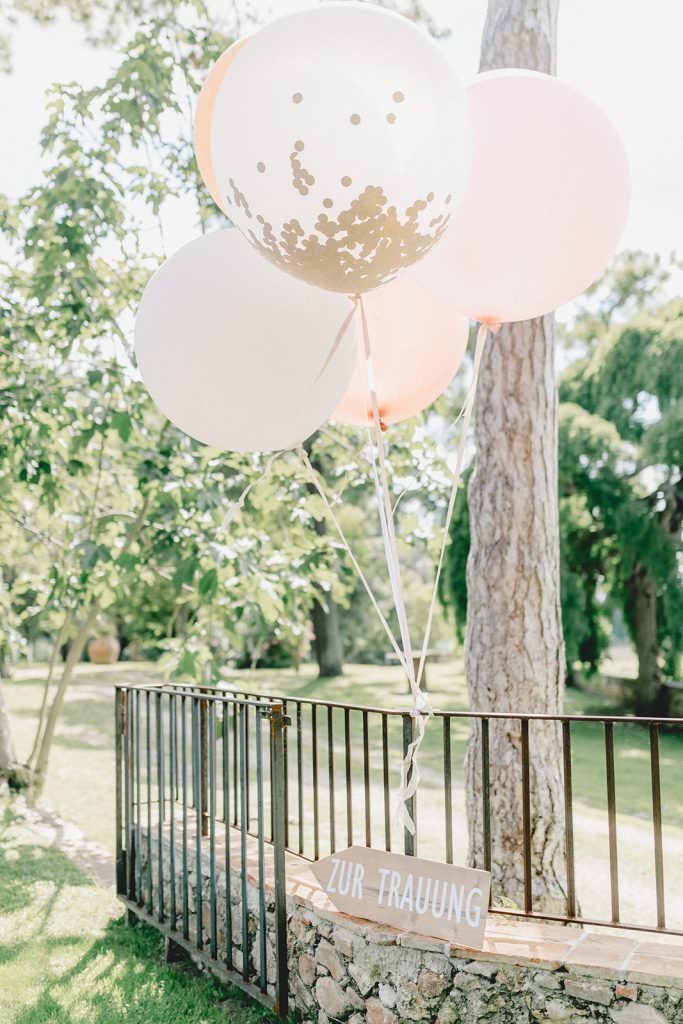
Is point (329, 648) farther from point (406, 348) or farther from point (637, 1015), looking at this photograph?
point (637, 1015)

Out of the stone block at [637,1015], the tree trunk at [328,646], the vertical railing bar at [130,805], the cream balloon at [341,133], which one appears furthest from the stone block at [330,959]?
the tree trunk at [328,646]

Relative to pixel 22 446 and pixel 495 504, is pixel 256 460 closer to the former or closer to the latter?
pixel 22 446

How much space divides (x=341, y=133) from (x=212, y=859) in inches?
111

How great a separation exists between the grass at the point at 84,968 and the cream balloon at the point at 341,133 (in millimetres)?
2836

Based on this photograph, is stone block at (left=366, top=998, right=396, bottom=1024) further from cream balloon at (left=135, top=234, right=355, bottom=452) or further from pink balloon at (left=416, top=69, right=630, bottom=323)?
pink balloon at (left=416, top=69, right=630, bottom=323)

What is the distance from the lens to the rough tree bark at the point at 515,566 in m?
4.22

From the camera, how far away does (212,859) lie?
11.6ft

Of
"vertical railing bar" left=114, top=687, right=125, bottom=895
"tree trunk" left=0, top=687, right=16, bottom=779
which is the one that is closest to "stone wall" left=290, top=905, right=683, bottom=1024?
"vertical railing bar" left=114, top=687, right=125, bottom=895

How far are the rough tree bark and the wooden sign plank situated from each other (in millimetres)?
1590

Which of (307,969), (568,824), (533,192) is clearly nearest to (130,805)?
(307,969)

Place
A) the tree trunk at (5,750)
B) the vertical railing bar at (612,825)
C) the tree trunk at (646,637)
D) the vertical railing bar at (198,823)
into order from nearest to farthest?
the vertical railing bar at (612,825) < the vertical railing bar at (198,823) < the tree trunk at (5,750) < the tree trunk at (646,637)

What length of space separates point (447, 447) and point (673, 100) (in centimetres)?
503

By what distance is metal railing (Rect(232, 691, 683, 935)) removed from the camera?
2746 millimetres

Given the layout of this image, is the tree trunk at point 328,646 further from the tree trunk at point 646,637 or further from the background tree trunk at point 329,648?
the tree trunk at point 646,637
